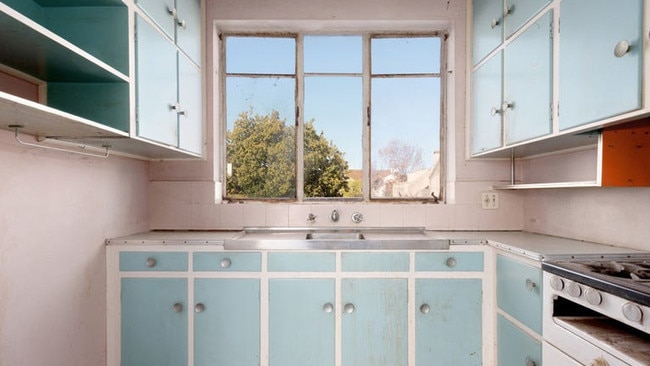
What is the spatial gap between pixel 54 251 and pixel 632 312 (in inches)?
89.9

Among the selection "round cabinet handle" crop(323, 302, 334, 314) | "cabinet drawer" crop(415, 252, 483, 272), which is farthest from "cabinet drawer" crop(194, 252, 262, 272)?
"cabinet drawer" crop(415, 252, 483, 272)

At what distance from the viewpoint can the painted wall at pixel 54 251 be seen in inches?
51.9

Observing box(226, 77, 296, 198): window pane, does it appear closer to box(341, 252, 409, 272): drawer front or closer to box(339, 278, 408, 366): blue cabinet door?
box(341, 252, 409, 272): drawer front

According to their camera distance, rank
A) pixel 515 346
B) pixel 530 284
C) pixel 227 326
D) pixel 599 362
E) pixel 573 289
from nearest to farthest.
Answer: pixel 599 362 < pixel 573 289 < pixel 530 284 < pixel 515 346 < pixel 227 326

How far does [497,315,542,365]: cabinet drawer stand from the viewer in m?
1.48

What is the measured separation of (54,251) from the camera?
153cm

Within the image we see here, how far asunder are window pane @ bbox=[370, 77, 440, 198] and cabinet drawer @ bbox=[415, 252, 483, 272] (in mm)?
709

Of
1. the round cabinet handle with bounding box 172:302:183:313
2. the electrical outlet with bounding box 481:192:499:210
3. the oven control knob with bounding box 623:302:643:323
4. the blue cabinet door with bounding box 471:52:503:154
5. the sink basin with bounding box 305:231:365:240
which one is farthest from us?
the electrical outlet with bounding box 481:192:499:210

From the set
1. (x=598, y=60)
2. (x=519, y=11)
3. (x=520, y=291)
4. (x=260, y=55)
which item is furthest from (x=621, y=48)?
(x=260, y=55)

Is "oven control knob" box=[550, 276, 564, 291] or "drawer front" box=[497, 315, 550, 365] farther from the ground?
"oven control knob" box=[550, 276, 564, 291]

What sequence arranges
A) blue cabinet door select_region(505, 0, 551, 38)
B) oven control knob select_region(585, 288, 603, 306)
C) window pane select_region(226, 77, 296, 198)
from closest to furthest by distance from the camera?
oven control knob select_region(585, 288, 603, 306) → blue cabinet door select_region(505, 0, 551, 38) → window pane select_region(226, 77, 296, 198)

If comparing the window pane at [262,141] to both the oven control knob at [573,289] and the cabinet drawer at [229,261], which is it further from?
the oven control knob at [573,289]

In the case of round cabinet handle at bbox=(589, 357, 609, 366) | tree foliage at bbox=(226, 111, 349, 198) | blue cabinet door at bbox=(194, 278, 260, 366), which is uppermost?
tree foliage at bbox=(226, 111, 349, 198)

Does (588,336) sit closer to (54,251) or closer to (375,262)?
(375,262)
